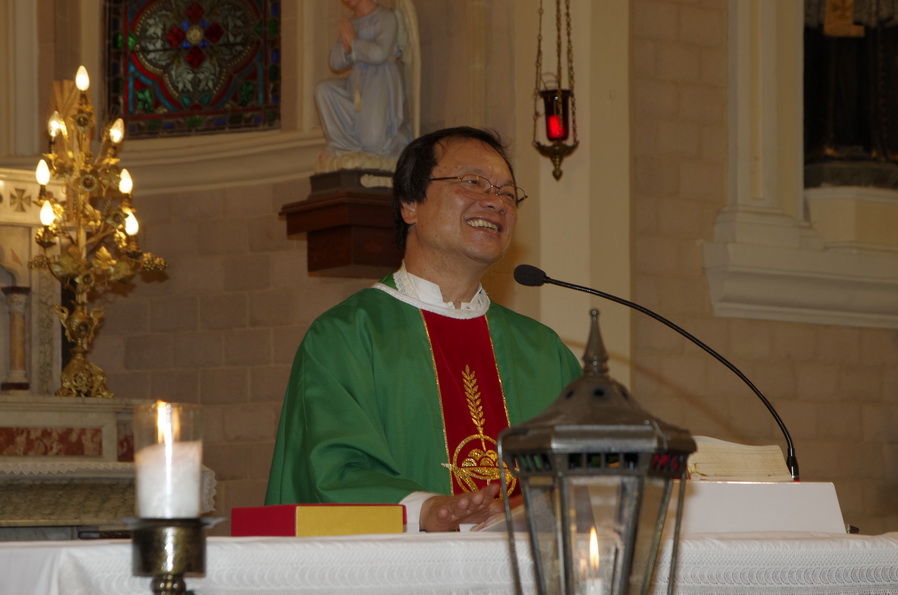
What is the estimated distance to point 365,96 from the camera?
24.1 feet

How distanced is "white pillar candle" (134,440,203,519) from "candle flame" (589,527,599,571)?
1.58 ft

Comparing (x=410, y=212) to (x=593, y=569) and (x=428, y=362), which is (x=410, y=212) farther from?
(x=593, y=569)

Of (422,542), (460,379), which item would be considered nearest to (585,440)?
(422,542)

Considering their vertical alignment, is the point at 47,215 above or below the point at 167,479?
above

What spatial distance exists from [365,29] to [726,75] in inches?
82.9

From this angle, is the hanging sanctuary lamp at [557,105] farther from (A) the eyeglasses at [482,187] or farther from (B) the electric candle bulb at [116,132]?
(A) the eyeglasses at [482,187]

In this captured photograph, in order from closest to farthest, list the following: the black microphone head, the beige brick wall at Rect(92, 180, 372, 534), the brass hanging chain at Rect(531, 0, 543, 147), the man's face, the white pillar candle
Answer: the white pillar candle < the black microphone head < the man's face < the brass hanging chain at Rect(531, 0, 543, 147) < the beige brick wall at Rect(92, 180, 372, 534)

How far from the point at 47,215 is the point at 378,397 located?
11.6 ft

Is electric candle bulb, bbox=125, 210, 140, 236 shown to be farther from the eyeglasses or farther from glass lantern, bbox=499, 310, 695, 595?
glass lantern, bbox=499, 310, 695, 595

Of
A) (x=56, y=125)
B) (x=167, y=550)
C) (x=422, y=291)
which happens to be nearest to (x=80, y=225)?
(x=56, y=125)

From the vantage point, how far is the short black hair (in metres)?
4.03

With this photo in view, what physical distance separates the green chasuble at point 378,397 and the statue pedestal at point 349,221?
289cm

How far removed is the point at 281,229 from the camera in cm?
828

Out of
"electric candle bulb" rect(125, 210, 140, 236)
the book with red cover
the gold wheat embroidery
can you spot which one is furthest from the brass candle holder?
"electric candle bulb" rect(125, 210, 140, 236)
